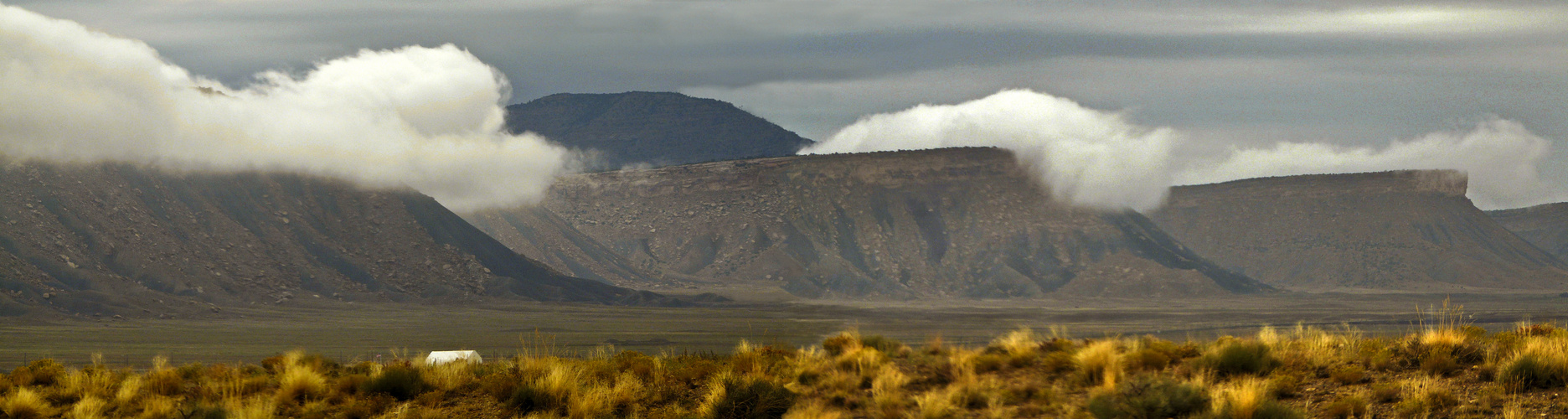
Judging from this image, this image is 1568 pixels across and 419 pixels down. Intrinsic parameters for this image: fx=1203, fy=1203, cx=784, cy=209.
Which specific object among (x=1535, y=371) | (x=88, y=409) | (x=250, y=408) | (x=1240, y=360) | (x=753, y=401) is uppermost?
(x=1535, y=371)

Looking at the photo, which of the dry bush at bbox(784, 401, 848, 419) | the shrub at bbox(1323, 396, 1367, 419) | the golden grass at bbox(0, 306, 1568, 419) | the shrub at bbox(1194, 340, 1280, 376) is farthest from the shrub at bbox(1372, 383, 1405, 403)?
the dry bush at bbox(784, 401, 848, 419)

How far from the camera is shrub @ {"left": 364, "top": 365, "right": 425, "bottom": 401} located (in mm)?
19109

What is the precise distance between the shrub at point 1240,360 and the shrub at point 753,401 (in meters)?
5.59

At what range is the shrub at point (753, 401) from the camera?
16328 mm

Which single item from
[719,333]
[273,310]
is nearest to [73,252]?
[273,310]

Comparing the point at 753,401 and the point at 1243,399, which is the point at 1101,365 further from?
the point at 753,401

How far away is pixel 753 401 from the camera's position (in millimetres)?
16500

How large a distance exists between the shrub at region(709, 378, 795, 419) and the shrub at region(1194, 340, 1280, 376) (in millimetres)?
5588

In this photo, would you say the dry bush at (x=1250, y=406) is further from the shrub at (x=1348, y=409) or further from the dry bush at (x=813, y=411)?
the dry bush at (x=813, y=411)

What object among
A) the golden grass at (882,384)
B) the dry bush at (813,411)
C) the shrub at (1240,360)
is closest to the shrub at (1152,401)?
the golden grass at (882,384)

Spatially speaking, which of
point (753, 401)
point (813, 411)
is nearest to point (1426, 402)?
point (813, 411)

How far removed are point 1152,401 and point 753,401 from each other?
5.51 metres

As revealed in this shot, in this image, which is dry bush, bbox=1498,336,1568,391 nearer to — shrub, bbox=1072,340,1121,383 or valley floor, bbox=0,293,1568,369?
shrub, bbox=1072,340,1121,383

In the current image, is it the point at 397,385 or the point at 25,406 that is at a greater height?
the point at 397,385
